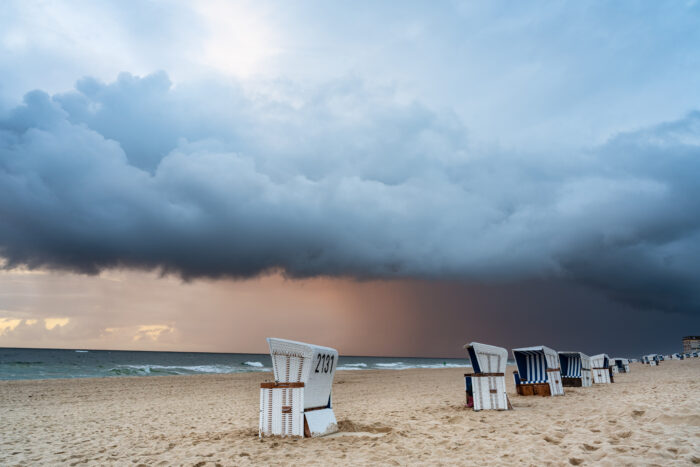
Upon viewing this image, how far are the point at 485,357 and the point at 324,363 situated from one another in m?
4.33

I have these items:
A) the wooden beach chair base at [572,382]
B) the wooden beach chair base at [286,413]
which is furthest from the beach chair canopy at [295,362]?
the wooden beach chair base at [572,382]

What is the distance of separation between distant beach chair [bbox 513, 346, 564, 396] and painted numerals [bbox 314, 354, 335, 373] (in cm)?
784

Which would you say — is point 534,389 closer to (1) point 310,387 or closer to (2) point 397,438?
(2) point 397,438

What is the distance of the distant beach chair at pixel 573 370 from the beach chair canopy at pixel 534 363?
4.67 m

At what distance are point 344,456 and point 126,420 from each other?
306 inches

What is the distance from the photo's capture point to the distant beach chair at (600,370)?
20.5 metres

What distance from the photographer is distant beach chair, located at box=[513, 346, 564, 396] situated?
45.1 feet

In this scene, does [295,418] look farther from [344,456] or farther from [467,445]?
[467,445]

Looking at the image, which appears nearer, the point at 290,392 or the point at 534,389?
the point at 290,392

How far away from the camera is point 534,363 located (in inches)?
565

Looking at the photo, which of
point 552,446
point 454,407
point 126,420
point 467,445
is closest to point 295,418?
Answer: point 467,445

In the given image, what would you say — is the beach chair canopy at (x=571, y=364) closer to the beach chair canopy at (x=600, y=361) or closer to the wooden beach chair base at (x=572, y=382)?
the wooden beach chair base at (x=572, y=382)

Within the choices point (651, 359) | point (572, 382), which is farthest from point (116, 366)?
point (651, 359)

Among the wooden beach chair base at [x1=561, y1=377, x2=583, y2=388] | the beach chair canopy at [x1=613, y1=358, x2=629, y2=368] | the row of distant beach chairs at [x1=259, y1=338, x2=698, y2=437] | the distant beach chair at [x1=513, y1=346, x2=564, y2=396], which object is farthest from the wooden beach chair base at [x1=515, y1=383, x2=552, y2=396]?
the beach chair canopy at [x1=613, y1=358, x2=629, y2=368]
